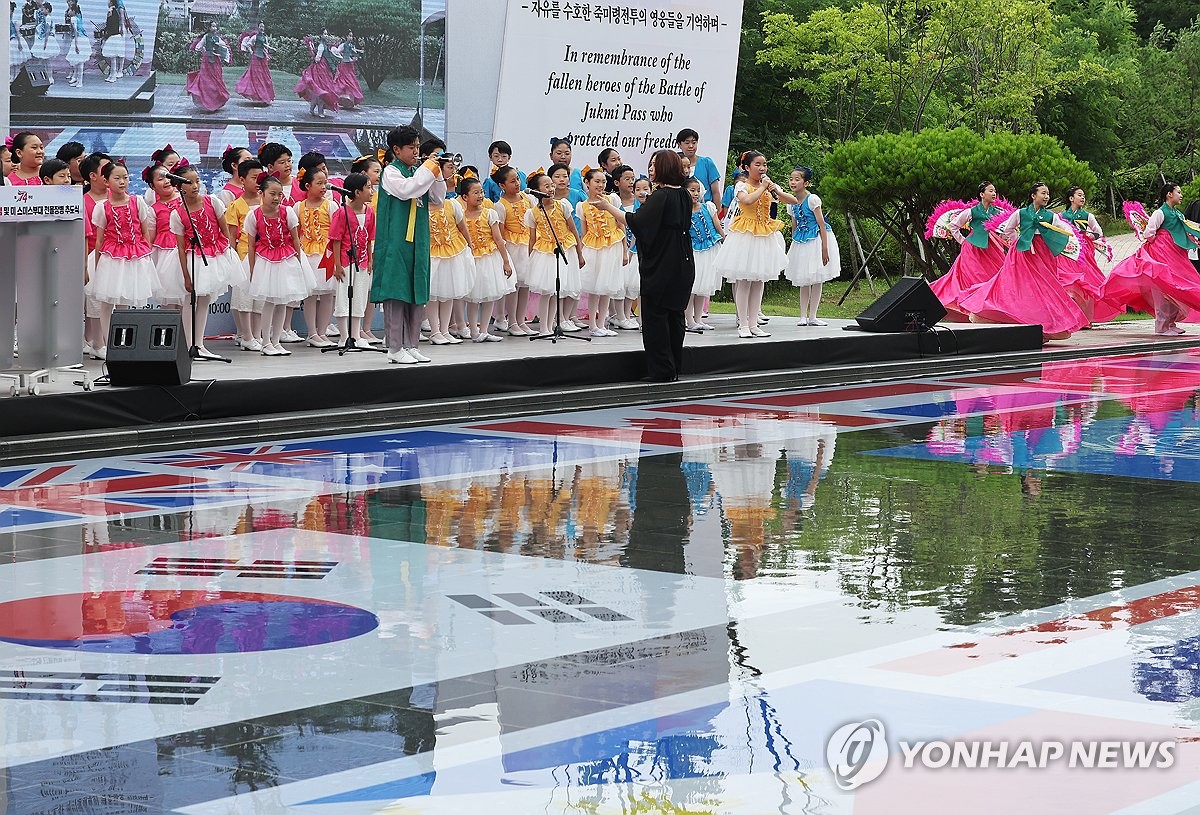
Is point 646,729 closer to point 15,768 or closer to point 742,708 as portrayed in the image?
point 742,708

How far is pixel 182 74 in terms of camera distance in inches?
608

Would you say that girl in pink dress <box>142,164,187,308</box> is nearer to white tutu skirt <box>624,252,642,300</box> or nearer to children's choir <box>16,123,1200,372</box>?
children's choir <box>16,123,1200,372</box>

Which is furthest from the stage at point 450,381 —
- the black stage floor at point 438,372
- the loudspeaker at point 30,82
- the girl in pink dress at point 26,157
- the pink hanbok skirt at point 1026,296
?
the loudspeaker at point 30,82

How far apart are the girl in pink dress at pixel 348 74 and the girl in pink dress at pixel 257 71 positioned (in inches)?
30.2

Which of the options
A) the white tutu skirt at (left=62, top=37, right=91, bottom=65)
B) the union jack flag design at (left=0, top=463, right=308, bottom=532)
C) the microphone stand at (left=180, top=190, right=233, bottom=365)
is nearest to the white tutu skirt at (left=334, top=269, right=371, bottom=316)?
the microphone stand at (left=180, top=190, right=233, bottom=365)

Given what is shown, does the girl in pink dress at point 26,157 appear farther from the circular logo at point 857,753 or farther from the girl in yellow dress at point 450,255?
the circular logo at point 857,753

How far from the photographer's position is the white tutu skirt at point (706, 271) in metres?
16.9

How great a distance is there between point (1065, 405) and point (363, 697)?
381 inches

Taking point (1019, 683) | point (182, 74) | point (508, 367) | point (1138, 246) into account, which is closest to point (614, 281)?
point (508, 367)

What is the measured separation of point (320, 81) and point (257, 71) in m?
0.70

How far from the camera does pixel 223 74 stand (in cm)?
1571

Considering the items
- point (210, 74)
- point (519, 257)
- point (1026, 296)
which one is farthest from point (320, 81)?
point (1026, 296)

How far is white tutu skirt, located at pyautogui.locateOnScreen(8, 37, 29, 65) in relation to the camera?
46.7ft

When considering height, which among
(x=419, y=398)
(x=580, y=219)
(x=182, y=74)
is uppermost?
(x=182, y=74)
